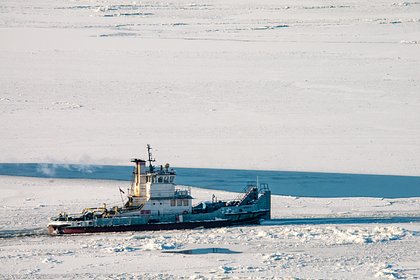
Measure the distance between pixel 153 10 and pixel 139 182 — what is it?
140 ft

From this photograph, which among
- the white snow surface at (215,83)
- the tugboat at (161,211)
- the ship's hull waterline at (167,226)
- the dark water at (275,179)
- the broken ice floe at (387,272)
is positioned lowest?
the broken ice floe at (387,272)

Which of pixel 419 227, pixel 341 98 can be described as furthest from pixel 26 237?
pixel 341 98

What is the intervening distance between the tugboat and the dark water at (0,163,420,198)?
2701 mm

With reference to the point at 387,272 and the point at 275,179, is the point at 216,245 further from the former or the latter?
the point at 275,179

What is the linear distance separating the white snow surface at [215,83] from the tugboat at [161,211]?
5353 millimetres

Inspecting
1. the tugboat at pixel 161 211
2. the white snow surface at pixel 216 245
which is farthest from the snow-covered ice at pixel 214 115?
the tugboat at pixel 161 211

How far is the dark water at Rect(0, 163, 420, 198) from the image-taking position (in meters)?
29.5

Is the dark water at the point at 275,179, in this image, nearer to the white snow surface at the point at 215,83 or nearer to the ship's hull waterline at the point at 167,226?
the white snow surface at the point at 215,83

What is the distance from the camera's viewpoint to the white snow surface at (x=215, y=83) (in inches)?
1353

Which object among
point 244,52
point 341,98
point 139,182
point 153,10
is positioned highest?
point 153,10

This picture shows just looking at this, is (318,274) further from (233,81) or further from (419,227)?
(233,81)

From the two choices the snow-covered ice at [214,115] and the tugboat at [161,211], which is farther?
the tugboat at [161,211]

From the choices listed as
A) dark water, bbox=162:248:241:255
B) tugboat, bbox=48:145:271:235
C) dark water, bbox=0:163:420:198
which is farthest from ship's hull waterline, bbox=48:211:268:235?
dark water, bbox=162:248:241:255

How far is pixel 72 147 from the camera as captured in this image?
113ft
